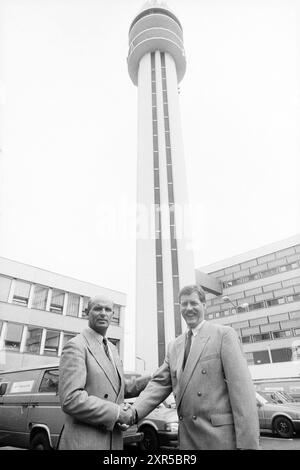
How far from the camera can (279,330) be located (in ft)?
130

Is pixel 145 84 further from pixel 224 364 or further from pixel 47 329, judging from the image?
A: pixel 224 364

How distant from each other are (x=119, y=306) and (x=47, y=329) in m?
8.36

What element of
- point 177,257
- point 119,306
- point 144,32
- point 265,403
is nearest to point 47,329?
point 119,306

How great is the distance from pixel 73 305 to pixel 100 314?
26273mm

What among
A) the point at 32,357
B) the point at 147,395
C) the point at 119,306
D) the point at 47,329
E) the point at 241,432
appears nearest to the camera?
the point at 241,432

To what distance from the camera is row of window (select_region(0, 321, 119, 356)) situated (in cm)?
2322

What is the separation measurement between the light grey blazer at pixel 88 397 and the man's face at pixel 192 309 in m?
0.98

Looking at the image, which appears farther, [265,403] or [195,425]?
[265,403]

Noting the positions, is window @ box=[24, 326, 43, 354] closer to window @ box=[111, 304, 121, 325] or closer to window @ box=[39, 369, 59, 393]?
window @ box=[111, 304, 121, 325]

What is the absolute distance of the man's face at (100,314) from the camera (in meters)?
3.49

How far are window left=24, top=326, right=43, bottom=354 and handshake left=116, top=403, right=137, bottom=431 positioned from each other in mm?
23428

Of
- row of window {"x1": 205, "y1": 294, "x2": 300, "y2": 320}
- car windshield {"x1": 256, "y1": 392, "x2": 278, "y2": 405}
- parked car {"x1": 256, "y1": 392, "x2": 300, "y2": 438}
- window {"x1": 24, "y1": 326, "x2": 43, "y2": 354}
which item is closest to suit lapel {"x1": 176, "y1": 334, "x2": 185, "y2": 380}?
parked car {"x1": 256, "y1": 392, "x2": 300, "y2": 438}

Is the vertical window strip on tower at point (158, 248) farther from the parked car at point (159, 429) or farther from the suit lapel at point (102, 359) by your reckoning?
the suit lapel at point (102, 359)

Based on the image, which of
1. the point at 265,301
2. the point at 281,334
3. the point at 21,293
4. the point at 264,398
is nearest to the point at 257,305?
the point at 265,301
